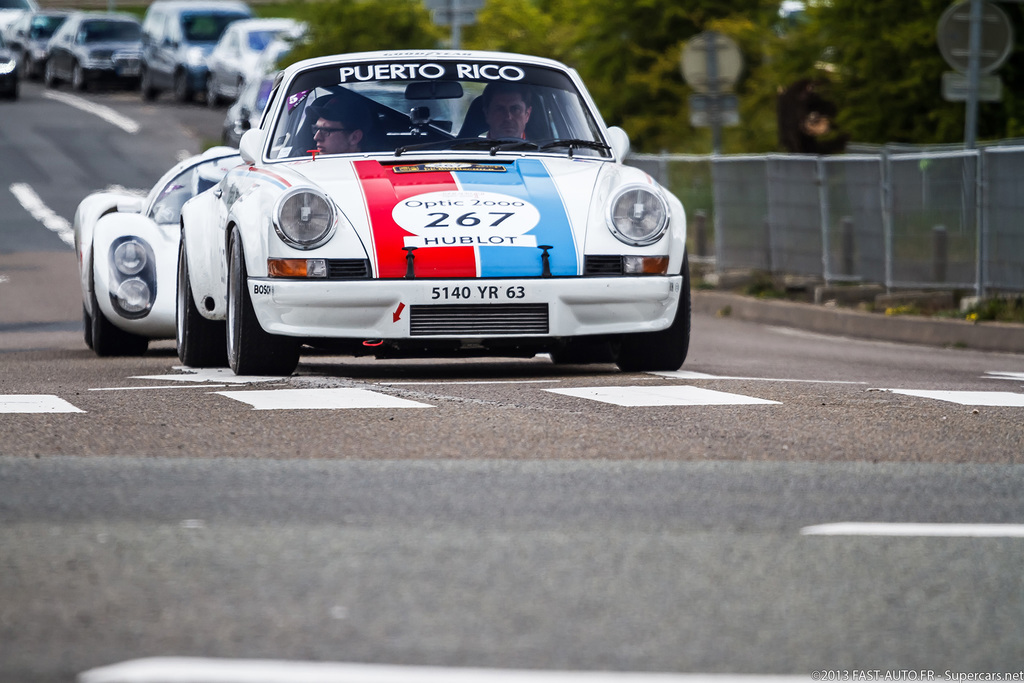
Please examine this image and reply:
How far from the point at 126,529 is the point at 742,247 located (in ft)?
54.9

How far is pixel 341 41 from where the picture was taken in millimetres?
34375

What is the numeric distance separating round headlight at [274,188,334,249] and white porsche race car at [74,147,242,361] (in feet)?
8.97

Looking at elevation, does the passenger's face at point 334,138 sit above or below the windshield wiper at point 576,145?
above

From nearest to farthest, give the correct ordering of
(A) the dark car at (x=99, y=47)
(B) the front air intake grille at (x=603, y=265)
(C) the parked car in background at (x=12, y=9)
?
(B) the front air intake grille at (x=603, y=265) → (A) the dark car at (x=99, y=47) → (C) the parked car in background at (x=12, y=9)

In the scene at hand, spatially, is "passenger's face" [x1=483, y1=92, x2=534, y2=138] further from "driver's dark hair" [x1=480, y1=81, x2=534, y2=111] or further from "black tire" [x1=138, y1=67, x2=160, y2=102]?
"black tire" [x1=138, y1=67, x2=160, y2=102]

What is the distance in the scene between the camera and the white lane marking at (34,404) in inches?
304

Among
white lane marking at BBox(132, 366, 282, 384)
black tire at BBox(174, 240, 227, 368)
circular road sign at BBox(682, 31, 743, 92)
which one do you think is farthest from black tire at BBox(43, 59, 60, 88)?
→ white lane marking at BBox(132, 366, 282, 384)

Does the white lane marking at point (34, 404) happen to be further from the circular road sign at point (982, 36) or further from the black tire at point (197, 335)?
the circular road sign at point (982, 36)

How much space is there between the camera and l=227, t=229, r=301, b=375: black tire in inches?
356

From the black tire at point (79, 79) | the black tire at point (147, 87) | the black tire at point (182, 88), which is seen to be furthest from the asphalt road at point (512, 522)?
the black tire at point (79, 79)

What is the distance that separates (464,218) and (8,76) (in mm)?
37360

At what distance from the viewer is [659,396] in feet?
27.0

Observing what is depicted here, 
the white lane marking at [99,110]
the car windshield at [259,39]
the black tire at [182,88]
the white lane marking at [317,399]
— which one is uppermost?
the car windshield at [259,39]

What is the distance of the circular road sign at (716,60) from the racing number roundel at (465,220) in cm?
1491
